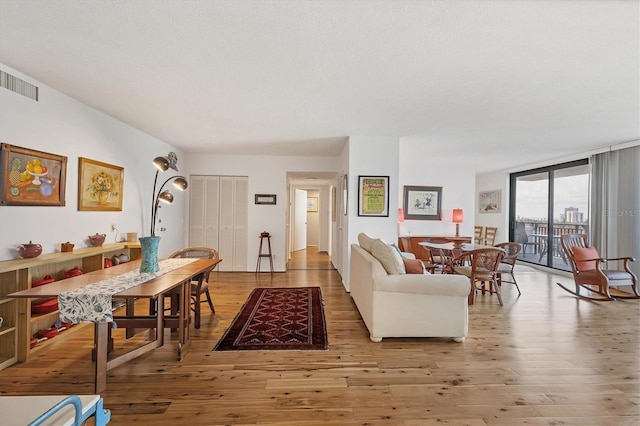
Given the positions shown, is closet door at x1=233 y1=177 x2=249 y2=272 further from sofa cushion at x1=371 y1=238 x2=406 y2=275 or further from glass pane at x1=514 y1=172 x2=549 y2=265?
glass pane at x1=514 y1=172 x2=549 y2=265

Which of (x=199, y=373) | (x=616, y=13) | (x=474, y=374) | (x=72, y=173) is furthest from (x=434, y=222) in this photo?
(x=72, y=173)

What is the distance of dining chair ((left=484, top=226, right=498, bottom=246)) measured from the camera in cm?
800

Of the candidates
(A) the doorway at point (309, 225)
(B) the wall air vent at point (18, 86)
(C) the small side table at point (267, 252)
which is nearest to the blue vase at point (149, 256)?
(B) the wall air vent at point (18, 86)

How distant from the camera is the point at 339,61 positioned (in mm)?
2396

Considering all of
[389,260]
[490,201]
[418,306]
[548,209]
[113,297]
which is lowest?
[418,306]

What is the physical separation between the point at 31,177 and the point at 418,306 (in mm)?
3867

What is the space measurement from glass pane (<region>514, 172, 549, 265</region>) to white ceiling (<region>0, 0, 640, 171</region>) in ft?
9.64

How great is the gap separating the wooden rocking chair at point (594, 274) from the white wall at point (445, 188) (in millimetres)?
2522

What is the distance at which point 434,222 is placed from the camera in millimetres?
7312

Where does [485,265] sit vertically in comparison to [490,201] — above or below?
below

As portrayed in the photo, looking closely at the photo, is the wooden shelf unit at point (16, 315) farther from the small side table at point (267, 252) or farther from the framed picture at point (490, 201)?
the framed picture at point (490, 201)

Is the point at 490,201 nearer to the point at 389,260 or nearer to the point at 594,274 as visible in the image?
the point at 594,274

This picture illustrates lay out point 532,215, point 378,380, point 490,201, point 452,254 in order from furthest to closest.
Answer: point 490,201 → point 532,215 → point 452,254 → point 378,380

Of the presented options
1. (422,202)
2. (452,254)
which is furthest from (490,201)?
(452,254)
